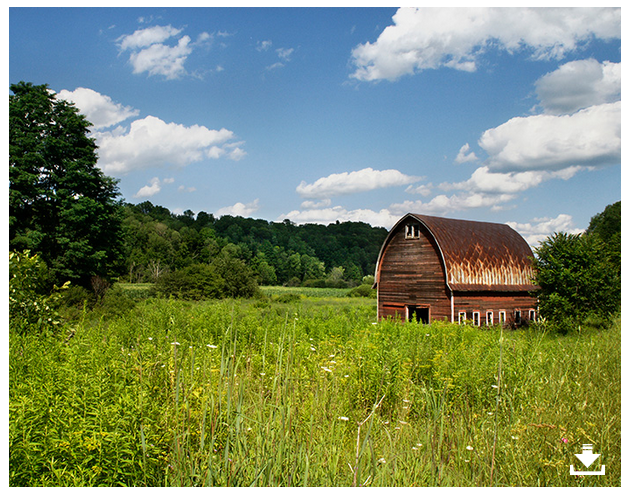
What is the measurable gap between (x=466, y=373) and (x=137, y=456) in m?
3.67

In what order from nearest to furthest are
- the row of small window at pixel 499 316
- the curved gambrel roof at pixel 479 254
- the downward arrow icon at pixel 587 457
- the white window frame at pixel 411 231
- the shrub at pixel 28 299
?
1. the downward arrow icon at pixel 587 457
2. the shrub at pixel 28 299
3. the row of small window at pixel 499 316
4. the curved gambrel roof at pixel 479 254
5. the white window frame at pixel 411 231

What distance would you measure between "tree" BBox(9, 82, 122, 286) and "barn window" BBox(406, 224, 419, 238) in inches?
584

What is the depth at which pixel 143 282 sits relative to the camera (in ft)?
98.5

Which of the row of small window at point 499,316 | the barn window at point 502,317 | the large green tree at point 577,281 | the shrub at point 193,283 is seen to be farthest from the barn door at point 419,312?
the shrub at point 193,283

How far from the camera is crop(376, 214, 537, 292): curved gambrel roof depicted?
61.4 ft

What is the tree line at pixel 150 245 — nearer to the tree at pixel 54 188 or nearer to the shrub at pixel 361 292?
the tree at pixel 54 188

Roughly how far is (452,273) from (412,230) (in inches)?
113

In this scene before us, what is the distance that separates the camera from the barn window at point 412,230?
1985 centimetres

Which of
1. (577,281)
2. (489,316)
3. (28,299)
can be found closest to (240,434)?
(28,299)

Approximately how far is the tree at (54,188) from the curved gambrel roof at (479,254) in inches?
566

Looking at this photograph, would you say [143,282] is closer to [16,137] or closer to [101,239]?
[101,239]

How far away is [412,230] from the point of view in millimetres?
20000

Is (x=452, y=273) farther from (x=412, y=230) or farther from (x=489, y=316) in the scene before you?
(x=489, y=316)
